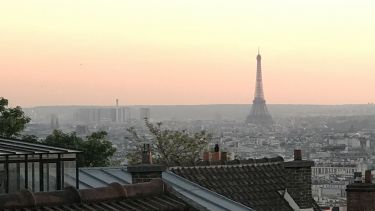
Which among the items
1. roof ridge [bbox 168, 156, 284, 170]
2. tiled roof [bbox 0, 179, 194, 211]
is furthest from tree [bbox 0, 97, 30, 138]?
tiled roof [bbox 0, 179, 194, 211]

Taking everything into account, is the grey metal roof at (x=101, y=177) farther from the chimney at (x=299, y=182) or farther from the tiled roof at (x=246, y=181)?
the chimney at (x=299, y=182)

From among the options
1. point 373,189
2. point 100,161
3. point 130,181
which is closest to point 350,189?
point 373,189

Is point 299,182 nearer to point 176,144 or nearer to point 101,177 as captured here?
point 101,177

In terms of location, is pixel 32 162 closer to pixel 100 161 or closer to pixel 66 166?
pixel 66 166

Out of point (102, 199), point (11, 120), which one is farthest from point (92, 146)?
point (102, 199)

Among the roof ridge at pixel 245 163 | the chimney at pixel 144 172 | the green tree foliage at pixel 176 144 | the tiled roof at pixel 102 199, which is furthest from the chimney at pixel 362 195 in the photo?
the green tree foliage at pixel 176 144

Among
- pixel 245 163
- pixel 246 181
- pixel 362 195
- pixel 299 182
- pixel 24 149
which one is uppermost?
pixel 24 149
